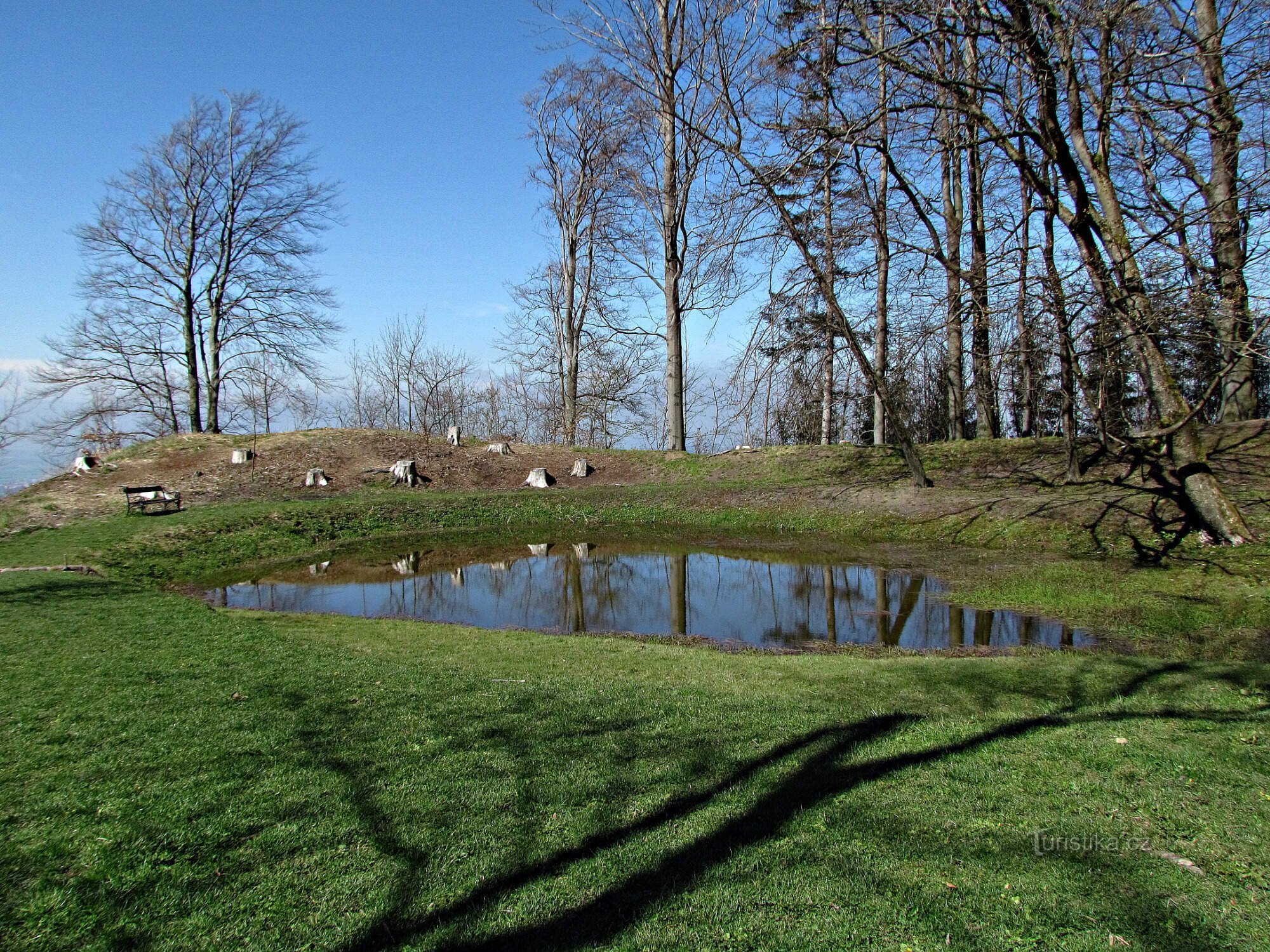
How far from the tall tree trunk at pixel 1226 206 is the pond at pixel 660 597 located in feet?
14.2

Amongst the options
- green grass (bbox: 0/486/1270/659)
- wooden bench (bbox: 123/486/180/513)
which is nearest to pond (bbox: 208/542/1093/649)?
green grass (bbox: 0/486/1270/659)

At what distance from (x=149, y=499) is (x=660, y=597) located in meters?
15.1

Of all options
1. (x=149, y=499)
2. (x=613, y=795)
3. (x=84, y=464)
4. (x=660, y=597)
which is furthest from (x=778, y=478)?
(x=84, y=464)

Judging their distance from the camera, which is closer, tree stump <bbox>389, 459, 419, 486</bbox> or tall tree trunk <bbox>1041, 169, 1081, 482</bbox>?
tall tree trunk <bbox>1041, 169, 1081, 482</bbox>

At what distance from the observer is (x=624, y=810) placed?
12.4ft

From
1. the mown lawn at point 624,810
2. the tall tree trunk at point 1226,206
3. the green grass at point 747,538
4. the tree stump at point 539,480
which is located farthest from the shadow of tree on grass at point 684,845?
the tree stump at point 539,480

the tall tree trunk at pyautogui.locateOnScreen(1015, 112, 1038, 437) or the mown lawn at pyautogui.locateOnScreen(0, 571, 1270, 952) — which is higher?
the tall tree trunk at pyautogui.locateOnScreen(1015, 112, 1038, 437)

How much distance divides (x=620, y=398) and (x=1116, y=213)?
21.5m

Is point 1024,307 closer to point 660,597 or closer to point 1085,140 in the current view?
point 1085,140

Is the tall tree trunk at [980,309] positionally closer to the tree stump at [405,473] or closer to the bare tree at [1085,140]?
the bare tree at [1085,140]

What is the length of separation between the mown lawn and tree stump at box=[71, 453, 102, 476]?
19113 mm

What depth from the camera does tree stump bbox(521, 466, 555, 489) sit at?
79.0ft

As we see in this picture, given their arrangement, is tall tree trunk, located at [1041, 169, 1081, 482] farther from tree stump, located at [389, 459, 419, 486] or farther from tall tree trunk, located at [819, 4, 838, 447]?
tree stump, located at [389, 459, 419, 486]

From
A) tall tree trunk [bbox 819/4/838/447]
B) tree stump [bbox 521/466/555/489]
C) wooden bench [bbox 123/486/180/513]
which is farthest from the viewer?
tree stump [bbox 521/466/555/489]
